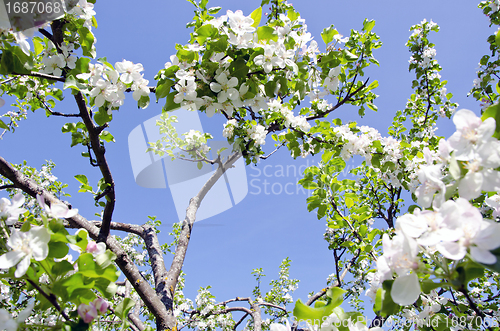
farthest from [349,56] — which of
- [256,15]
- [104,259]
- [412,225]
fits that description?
[104,259]

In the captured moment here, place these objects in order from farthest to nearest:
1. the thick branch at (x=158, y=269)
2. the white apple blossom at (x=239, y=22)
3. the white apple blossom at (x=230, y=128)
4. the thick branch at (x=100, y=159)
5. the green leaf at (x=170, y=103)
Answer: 1. the thick branch at (x=158, y=269)
2. the white apple blossom at (x=230, y=128)
3. the thick branch at (x=100, y=159)
4. the green leaf at (x=170, y=103)
5. the white apple blossom at (x=239, y=22)

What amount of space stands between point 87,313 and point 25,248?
9.8 inches

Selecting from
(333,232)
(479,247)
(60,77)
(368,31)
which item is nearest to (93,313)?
(479,247)

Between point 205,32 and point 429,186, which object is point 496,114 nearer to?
point 429,186

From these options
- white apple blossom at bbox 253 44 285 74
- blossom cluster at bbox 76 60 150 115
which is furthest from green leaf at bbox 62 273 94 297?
white apple blossom at bbox 253 44 285 74

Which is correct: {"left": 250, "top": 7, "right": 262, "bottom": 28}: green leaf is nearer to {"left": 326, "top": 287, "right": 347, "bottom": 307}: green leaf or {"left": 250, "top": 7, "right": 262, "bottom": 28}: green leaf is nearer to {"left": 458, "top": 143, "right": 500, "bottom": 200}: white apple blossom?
{"left": 458, "top": 143, "right": 500, "bottom": 200}: white apple blossom

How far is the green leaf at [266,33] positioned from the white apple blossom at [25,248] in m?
1.29

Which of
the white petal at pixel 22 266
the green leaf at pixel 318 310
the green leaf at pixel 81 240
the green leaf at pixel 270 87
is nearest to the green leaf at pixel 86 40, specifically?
the green leaf at pixel 270 87

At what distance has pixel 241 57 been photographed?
5.05 ft

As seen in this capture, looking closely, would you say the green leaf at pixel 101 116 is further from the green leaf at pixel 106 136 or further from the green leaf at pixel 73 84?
the green leaf at pixel 106 136

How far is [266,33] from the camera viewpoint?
1.46 metres

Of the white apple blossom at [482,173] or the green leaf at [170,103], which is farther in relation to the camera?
the green leaf at [170,103]

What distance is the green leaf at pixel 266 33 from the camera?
1.45m

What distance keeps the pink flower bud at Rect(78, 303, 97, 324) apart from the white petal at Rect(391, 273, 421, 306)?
2.64 ft
